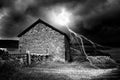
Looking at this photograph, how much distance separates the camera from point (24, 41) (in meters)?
24.1

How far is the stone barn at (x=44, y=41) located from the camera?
22.9m

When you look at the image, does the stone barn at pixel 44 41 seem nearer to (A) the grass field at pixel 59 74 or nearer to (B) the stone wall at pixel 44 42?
(B) the stone wall at pixel 44 42

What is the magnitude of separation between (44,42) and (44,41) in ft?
0.49

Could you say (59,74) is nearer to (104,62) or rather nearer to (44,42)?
(104,62)

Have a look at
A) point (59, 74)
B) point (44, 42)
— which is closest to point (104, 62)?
point (44, 42)

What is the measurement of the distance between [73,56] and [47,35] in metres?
5.87

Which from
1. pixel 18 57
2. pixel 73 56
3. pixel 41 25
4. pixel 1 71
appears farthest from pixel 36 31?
pixel 1 71

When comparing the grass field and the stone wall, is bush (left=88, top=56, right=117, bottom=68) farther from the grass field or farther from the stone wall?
the grass field

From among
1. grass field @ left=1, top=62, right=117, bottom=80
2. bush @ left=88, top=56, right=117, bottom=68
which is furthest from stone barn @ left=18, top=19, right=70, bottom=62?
grass field @ left=1, top=62, right=117, bottom=80

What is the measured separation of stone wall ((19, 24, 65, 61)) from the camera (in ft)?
75.2

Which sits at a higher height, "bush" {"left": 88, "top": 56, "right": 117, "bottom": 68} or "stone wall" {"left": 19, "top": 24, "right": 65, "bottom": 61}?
"stone wall" {"left": 19, "top": 24, "right": 65, "bottom": 61}

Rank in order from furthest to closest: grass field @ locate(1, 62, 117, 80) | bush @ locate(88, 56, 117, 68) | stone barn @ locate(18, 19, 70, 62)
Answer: stone barn @ locate(18, 19, 70, 62) < bush @ locate(88, 56, 117, 68) < grass field @ locate(1, 62, 117, 80)

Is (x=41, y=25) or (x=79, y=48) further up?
(x=41, y=25)

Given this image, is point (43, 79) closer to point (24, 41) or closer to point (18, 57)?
point (18, 57)
